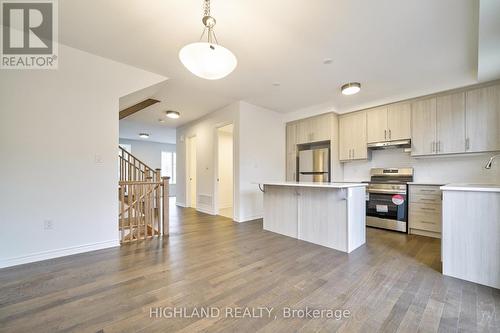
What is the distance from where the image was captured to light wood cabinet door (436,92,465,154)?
136 inches

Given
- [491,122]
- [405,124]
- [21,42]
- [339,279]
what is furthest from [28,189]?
[491,122]

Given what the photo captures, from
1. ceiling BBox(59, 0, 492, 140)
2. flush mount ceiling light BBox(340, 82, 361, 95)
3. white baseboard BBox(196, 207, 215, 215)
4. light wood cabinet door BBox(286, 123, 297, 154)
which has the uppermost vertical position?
ceiling BBox(59, 0, 492, 140)

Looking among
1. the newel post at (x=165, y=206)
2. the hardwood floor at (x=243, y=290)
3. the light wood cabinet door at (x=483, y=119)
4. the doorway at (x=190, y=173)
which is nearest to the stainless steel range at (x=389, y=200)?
the hardwood floor at (x=243, y=290)

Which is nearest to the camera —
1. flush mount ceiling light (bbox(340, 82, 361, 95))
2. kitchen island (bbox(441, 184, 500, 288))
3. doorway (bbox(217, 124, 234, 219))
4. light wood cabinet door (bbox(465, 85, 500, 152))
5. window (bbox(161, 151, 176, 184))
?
kitchen island (bbox(441, 184, 500, 288))

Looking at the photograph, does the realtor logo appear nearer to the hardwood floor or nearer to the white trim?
the hardwood floor

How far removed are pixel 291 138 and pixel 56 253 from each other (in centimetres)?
514

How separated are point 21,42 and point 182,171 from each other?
4786 mm

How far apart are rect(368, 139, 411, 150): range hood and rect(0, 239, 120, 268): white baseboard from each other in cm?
511

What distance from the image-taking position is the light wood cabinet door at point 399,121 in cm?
400

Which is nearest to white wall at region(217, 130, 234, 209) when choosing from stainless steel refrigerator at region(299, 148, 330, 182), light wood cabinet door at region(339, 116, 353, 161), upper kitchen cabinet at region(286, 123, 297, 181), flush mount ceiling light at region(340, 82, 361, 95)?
upper kitchen cabinet at region(286, 123, 297, 181)

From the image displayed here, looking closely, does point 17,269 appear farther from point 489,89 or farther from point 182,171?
point 489,89

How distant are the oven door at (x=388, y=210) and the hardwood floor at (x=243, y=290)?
0.90 m

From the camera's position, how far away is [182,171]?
698 cm

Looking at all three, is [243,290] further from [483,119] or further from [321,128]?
[483,119]
